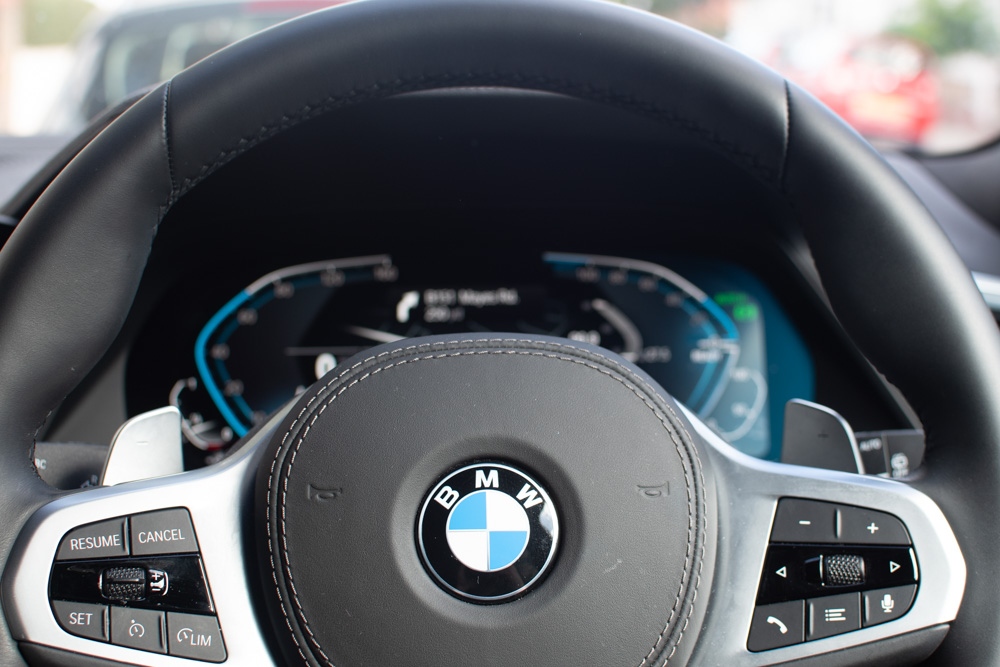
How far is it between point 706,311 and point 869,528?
1.02 meters

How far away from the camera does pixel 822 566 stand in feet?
2.33

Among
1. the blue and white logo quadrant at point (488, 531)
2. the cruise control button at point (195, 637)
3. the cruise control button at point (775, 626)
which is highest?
the blue and white logo quadrant at point (488, 531)

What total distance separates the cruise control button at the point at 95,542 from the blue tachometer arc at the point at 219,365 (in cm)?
93

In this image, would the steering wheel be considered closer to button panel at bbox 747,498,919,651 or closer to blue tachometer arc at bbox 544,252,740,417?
button panel at bbox 747,498,919,651

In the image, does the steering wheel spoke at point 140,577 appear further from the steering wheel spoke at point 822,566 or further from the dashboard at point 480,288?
the dashboard at point 480,288

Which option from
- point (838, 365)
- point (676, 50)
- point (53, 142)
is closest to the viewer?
point (676, 50)

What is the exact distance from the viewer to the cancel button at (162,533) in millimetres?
686

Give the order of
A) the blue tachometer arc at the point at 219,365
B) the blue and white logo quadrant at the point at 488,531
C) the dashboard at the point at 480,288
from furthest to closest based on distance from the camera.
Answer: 1. the blue tachometer arc at the point at 219,365
2. the dashboard at the point at 480,288
3. the blue and white logo quadrant at the point at 488,531

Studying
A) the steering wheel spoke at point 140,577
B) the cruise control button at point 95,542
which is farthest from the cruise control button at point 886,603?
the cruise control button at point 95,542

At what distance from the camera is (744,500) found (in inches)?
28.5

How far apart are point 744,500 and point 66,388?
0.59 m

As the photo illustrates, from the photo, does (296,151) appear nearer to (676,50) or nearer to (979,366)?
(676,50)

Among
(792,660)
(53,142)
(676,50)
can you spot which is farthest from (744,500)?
(53,142)

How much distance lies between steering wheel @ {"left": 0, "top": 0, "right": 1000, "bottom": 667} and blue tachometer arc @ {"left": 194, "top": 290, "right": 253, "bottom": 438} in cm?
90
